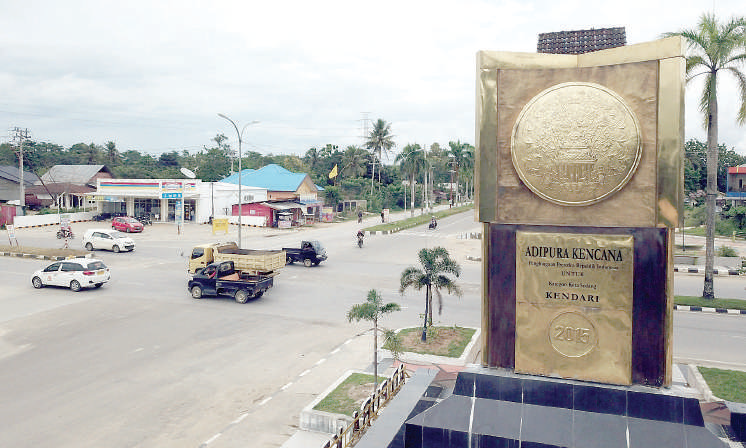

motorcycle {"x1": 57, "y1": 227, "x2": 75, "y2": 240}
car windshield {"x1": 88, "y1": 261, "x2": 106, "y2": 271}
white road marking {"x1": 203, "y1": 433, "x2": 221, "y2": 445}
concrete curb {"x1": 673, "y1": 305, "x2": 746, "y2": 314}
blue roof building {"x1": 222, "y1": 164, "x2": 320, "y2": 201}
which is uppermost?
blue roof building {"x1": 222, "y1": 164, "x2": 320, "y2": 201}

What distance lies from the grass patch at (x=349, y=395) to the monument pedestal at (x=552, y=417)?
2313 millimetres

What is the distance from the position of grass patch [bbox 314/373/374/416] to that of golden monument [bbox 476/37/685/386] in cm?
318

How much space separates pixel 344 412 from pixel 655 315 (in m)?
5.78

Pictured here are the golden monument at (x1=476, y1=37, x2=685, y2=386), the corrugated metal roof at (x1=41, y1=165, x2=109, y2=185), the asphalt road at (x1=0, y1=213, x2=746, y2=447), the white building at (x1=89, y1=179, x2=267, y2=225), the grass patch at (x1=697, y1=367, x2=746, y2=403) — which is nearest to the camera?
the golden monument at (x1=476, y1=37, x2=685, y2=386)

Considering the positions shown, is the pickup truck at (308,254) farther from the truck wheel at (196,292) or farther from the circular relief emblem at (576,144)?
the circular relief emblem at (576,144)

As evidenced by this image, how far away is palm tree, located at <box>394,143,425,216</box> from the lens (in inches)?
2527

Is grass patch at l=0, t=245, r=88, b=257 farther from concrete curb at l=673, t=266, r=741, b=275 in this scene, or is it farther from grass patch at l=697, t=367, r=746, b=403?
concrete curb at l=673, t=266, r=741, b=275

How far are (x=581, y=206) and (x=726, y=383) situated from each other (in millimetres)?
6842

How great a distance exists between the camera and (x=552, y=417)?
866 cm

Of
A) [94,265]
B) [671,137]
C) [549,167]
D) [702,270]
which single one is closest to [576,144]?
[549,167]

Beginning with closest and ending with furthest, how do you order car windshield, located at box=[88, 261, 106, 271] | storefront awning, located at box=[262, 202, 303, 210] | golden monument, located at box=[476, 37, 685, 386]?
golden monument, located at box=[476, 37, 685, 386], car windshield, located at box=[88, 261, 106, 271], storefront awning, located at box=[262, 202, 303, 210]

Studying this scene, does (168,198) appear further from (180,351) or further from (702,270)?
(702,270)

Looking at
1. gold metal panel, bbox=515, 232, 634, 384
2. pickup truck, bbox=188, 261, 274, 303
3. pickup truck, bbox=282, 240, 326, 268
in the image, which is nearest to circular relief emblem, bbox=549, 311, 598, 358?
gold metal panel, bbox=515, 232, 634, 384

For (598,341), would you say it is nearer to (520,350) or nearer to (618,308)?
(618,308)
